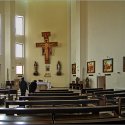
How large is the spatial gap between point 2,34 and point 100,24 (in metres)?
8.72

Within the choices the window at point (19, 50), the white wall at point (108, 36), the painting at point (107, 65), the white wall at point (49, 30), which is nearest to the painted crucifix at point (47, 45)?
the white wall at point (49, 30)

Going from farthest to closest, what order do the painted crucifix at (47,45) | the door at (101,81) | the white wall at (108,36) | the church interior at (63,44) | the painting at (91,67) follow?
1. the painted crucifix at (47,45)
2. the painting at (91,67)
3. the door at (101,81)
4. the church interior at (63,44)
5. the white wall at (108,36)

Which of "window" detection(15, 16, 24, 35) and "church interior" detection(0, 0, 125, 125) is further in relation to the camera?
"window" detection(15, 16, 24, 35)

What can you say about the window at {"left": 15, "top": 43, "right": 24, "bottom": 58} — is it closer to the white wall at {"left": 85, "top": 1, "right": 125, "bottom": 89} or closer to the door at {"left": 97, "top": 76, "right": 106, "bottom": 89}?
the white wall at {"left": 85, "top": 1, "right": 125, "bottom": 89}

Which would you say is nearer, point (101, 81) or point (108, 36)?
point (108, 36)

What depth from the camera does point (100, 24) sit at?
68.7 ft

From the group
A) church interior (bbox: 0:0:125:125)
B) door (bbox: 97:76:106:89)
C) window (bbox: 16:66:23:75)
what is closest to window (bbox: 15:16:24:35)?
church interior (bbox: 0:0:125:125)

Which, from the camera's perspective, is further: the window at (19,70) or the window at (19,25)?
the window at (19,25)

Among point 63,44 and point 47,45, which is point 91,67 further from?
point 47,45

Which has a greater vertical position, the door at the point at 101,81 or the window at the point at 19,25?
the window at the point at 19,25

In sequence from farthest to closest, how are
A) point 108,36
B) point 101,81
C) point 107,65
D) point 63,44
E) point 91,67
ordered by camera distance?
point 63,44
point 91,67
point 101,81
point 108,36
point 107,65

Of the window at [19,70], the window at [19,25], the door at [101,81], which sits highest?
the window at [19,25]

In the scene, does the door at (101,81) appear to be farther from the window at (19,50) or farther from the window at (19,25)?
the window at (19,25)

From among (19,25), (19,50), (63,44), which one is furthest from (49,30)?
(19,50)
